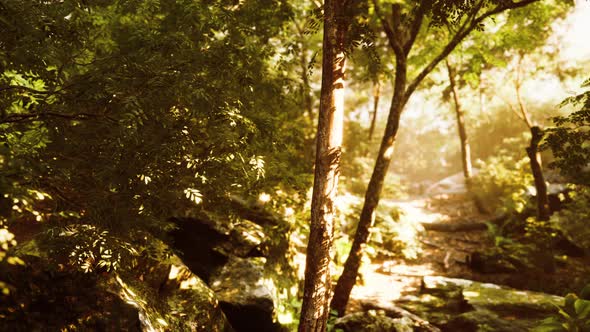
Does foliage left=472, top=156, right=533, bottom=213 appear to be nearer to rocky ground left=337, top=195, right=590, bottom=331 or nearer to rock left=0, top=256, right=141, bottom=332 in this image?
rocky ground left=337, top=195, right=590, bottom=331

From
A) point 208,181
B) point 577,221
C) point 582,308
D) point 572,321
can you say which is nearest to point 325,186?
point 208,181

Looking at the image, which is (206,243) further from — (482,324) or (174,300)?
(482,324)

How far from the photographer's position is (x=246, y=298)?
704 cm

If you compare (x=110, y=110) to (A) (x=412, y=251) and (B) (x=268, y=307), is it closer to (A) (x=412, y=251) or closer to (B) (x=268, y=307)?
(B) (x=268, y=307)

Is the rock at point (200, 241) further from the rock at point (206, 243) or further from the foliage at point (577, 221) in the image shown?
the foliage at point (577, 221)

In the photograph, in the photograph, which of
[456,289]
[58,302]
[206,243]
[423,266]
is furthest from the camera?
[423,266]

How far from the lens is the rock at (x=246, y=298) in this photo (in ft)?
22.8

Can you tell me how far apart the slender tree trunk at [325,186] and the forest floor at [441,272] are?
4.19 metres

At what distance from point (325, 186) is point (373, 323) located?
3577 mm

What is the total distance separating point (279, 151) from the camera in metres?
6.38

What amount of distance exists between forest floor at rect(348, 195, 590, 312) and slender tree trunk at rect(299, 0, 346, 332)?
4.19 metres

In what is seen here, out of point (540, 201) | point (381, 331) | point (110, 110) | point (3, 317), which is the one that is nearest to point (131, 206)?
point (110, 110)

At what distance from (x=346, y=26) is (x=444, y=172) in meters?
39.0

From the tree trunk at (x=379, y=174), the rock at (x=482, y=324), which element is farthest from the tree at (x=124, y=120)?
the rock at (x=482, y=324)
